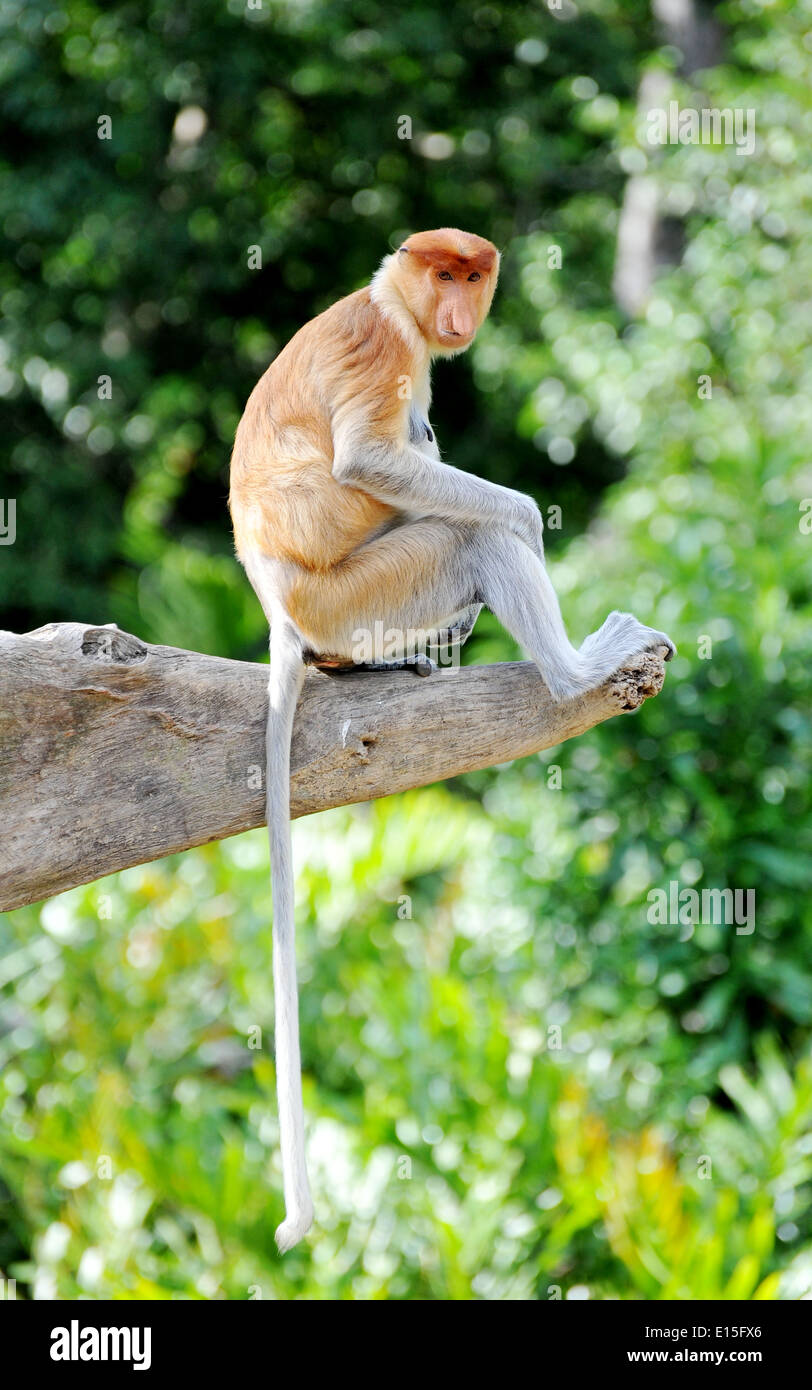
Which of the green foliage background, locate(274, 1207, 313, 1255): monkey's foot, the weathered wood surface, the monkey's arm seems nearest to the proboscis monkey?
the monkey's arm

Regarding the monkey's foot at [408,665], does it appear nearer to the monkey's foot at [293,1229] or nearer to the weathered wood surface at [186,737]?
the weathered wood surface at [186,737]

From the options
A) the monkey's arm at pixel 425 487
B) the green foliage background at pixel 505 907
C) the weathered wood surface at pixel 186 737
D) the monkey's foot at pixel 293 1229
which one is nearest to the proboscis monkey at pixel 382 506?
the monkey's arm at pixel 425 487

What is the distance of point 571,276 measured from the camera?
387 inches

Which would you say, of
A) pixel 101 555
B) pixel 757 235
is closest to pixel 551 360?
pixel 757 235

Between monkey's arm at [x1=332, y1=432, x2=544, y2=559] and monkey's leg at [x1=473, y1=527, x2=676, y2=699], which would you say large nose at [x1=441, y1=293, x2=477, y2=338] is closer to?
monkey's arm at [x1=332, y1=432, x2=544, y2=559]

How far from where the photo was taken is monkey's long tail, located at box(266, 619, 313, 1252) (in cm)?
231

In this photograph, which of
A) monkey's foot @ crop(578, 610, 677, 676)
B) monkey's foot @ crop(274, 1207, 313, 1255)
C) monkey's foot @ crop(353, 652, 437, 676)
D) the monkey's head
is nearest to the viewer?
monkey's foot @ crop(274, 1207, 313, 1255)

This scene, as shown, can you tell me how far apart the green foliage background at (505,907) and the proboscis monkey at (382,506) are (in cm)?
193

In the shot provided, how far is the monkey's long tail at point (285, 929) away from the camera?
Answer: 2.31 meters

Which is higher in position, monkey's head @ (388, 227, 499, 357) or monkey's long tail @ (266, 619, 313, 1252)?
monkey's head @ (388, 227, 499, 357)

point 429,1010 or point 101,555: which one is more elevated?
point 101,555

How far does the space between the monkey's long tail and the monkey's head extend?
67 centimetres
